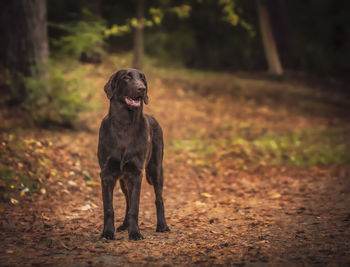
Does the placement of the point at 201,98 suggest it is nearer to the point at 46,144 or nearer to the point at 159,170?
the point at 46,144

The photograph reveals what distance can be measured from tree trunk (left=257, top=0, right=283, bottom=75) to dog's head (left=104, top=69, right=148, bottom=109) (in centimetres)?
1578

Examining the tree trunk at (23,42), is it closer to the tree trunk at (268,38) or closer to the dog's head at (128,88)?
the dog's head at (128,88)

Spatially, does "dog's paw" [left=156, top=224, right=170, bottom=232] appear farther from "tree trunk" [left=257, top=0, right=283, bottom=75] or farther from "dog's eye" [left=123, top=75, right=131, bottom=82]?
"tree trunk" [left=257, top=0, right=283, bottom=75]

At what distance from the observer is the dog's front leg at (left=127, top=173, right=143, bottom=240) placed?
15.8 ft

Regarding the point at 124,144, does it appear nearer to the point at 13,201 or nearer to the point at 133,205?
the point at 133,205

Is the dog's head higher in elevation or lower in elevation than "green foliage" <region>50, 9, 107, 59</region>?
lower

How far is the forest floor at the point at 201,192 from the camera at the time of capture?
435 cm

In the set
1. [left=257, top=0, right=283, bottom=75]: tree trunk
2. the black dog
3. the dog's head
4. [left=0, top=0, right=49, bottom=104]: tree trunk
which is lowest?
the black dog

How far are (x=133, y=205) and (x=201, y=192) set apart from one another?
313 cm

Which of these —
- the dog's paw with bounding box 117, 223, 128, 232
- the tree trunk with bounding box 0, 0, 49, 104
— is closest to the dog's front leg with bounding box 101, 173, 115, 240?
the dog's paw with bounding box 117, 223, 128, 232

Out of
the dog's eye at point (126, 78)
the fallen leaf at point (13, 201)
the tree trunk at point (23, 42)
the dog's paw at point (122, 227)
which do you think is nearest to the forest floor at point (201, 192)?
the fallen leaf at point (13, 201)

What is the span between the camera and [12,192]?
6.29 m

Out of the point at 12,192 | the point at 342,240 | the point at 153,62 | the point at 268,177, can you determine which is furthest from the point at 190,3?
the point at 342,240

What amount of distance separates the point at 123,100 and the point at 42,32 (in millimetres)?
5683
